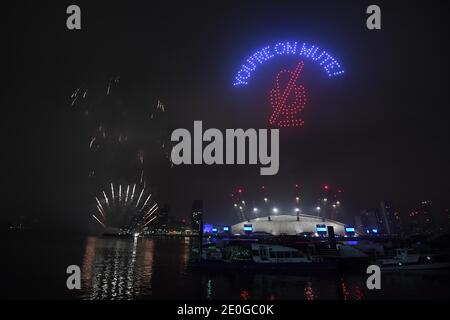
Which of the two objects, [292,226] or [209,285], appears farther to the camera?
[292,226]

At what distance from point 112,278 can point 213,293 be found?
1890 centimetres

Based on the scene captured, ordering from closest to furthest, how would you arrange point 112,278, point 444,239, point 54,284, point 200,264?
point 54,284, point 112,278, point 200,264, point 444,239

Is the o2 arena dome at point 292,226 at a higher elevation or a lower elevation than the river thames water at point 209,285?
higher

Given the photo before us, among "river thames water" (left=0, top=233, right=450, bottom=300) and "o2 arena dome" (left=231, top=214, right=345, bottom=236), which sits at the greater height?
"o2 arena dome" (left=231, top=214, right=345, bottom=236)

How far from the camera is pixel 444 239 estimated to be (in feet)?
359

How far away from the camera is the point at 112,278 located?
174 ft

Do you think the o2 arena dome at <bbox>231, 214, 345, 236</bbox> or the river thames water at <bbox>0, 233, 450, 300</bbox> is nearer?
the river thames water at <bbox>0, 233, 450, 300</bbox>

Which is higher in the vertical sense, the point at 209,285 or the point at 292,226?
the point at 292,226

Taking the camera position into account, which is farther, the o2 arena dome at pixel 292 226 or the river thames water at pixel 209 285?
the o2 arena dome at pixel 292 226
